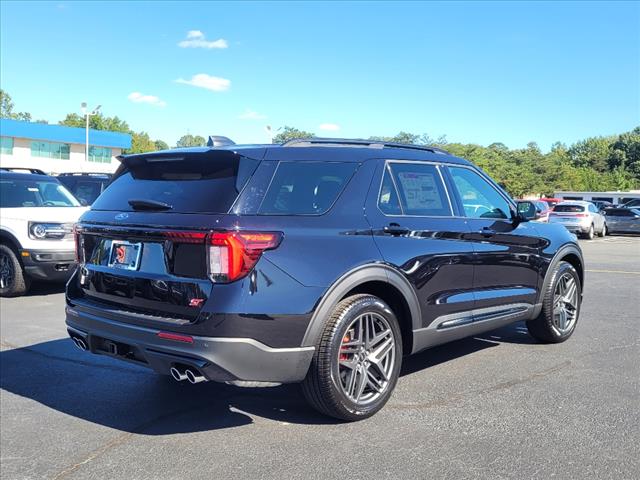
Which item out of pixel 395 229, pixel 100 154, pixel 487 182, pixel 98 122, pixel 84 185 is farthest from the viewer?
pixel 98 122

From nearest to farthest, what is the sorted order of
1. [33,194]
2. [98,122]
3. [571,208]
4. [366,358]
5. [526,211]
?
[366,358], [526,211], [33,194], [571,208], [98,122]

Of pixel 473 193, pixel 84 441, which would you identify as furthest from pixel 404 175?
pixel 84 441

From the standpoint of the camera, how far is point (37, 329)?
690cm

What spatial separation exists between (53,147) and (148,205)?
5976cm

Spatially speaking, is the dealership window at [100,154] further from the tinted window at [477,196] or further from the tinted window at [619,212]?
the tinted window at [477,196]

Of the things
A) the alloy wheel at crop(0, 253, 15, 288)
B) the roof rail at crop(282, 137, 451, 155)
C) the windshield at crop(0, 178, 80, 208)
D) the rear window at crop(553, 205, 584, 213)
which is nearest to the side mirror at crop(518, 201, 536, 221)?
the roof rail at crop(282, 137, 451, 155)

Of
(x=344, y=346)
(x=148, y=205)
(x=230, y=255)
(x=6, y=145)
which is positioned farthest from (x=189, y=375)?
(x=6, y=145)

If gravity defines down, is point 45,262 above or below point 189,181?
below

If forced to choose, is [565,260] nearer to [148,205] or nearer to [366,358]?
[366,358]

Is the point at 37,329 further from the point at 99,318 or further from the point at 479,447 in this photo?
the point at 479,447

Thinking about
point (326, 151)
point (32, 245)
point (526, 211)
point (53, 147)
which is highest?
point (53, 147)

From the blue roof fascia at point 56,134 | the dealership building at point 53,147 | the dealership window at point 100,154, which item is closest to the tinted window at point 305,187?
the dealership building at point 53,147

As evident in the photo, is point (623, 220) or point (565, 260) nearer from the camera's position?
point (565, 260)

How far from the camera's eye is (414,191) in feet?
15.2
